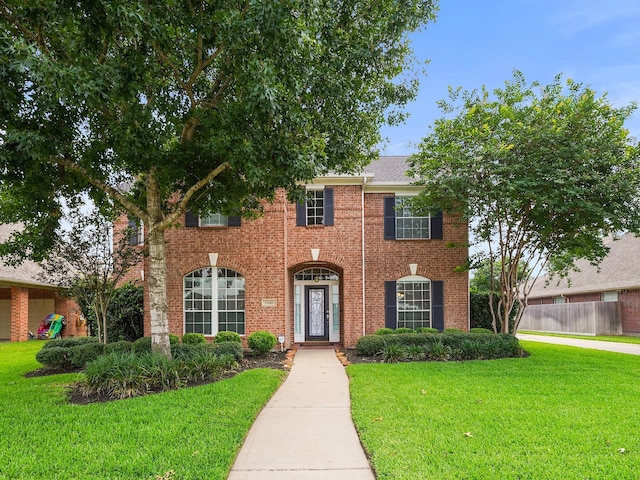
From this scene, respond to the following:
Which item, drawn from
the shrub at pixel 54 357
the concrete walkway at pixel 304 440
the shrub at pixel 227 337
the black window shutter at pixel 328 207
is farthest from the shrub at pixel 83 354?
the black window shutter at pixel 328 207

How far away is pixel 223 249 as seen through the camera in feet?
44.8

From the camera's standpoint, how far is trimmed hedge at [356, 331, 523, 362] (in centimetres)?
1142

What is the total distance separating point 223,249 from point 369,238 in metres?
4.70

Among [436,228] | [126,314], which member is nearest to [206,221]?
[126,314]

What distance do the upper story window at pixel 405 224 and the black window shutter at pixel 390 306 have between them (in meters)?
1.57

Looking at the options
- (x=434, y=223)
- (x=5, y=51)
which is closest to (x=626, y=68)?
(x=434, y=223)

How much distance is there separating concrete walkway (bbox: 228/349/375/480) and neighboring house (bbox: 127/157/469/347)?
5507mm

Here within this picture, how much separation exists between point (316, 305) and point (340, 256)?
2.39m

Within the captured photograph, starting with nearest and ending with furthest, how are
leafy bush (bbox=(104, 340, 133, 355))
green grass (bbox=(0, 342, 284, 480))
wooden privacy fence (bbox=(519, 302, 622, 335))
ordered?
green grass (bbox=(0, 342, 284, 480)), leafy bush (bbox=(104, 340, 133, 355)), wooden privacy fence (bbox=(519, 302, 622, 335))

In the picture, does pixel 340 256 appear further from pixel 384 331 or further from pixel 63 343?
pixel 63 343

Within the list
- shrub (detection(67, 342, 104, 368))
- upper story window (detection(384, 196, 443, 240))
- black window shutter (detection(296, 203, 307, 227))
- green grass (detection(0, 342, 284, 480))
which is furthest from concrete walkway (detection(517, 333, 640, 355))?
shrub (detection(67, 342, 104, 368))

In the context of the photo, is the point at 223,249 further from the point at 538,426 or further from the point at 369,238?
the point at 538,426

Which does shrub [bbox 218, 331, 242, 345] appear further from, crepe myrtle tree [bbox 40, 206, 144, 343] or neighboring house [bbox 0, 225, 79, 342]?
neighboring house [bbox 0, 225, 79, 342]

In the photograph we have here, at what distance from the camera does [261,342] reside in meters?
12.1
